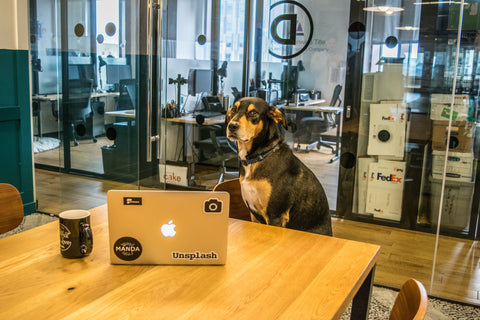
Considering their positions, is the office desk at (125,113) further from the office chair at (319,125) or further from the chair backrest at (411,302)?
the chair backrest at (411,302)

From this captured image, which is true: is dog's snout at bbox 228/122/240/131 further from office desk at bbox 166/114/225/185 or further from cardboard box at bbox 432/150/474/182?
A: office desk at bbox 166/114/225/185

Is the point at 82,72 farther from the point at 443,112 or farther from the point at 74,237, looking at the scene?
the point at 74,237

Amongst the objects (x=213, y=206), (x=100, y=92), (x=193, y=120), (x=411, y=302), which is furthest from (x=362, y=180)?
(x=411, y=302)

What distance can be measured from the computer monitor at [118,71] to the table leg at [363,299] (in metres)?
3.03

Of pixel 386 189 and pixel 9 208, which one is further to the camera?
pixel 386 189

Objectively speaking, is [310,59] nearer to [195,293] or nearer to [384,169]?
[384,169]

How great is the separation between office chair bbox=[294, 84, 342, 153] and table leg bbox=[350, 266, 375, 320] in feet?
8.46

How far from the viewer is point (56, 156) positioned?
601 centimetres

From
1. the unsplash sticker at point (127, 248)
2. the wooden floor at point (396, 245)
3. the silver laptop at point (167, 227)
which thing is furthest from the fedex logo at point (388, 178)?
the unsplash sticker at point (127, 248)

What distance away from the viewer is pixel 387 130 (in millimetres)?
3844

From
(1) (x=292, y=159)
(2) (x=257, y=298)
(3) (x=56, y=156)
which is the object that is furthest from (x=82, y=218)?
(3) (x=56, y=156)

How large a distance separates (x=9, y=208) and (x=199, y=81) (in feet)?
9.80

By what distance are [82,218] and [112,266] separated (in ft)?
0.57

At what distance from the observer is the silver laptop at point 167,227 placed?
1395 mm
